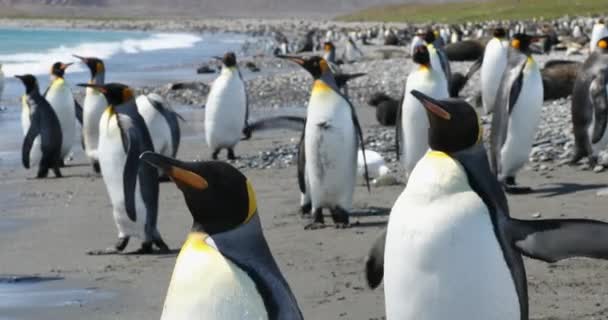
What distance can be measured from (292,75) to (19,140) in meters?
10.4

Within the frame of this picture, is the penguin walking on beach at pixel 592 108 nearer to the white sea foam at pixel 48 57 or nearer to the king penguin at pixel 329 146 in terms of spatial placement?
the king penguin at pixel 329 146

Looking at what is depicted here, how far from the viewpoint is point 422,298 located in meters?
4.10

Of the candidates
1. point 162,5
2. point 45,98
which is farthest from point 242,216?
point 162,5

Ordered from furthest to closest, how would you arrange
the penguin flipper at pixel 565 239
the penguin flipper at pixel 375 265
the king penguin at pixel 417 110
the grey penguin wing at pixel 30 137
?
the grey penguin wing at pixel 30 137 → the king penguin at pixel 417 110 → the penguin flipper at pixel 375 265 → the penguin flipper at pixel 565 239

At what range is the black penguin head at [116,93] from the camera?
754 cm

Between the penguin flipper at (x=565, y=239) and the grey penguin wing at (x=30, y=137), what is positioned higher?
the penguin flipper at (x=565, y=239)

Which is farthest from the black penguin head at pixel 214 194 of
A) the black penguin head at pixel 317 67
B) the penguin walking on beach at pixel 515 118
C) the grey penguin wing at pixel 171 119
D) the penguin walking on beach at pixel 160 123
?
the grey penguin wing at pixel 171 119

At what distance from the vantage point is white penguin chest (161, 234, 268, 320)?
328 cm

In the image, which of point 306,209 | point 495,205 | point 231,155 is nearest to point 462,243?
point 495,205

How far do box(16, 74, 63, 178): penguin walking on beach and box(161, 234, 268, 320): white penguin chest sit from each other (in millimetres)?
8029

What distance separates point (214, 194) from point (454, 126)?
127 cm

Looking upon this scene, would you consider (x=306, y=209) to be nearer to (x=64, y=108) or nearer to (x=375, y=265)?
(x=375, y=265)

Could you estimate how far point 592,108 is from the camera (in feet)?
31.9

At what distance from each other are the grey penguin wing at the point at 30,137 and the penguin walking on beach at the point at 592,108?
5008 millimetres
